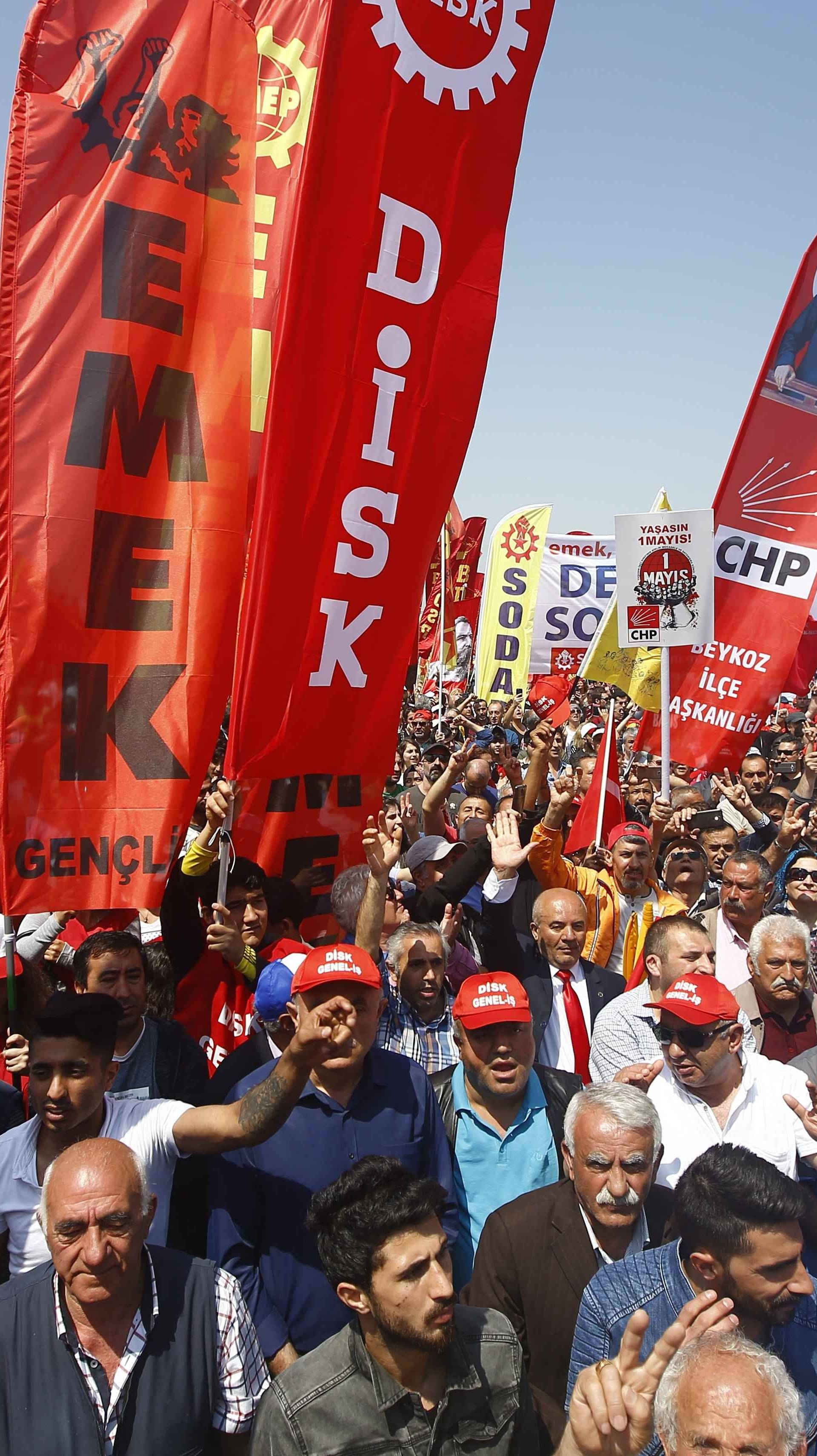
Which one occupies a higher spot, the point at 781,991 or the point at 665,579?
the point at 665,579

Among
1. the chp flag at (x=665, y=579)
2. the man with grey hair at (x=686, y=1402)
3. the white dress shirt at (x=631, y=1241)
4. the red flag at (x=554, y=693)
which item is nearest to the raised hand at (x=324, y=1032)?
the white dress shirt at (x=631, y=1241)

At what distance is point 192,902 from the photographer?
479 centimetres

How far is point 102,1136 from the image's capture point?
2963 mm

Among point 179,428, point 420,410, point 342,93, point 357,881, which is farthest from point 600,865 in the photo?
point 342,93

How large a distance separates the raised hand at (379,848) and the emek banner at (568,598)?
9.94m

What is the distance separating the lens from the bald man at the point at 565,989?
14.9 feet

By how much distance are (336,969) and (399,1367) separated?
1000mm

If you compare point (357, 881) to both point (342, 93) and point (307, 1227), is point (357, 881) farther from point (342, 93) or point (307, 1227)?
point (342, 93)

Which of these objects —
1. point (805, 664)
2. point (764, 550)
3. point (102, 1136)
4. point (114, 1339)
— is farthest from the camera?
point (805, 664)

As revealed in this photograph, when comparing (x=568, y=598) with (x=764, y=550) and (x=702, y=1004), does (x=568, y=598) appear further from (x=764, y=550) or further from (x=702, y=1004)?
(x=702, y=1004)

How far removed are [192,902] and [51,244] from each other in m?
2.56

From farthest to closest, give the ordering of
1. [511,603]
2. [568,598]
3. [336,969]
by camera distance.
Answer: [568,598], [511,603], [336,969]

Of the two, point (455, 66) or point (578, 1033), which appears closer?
point (578, 1033)

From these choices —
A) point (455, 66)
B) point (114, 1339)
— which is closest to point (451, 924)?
point (114, 1339)
